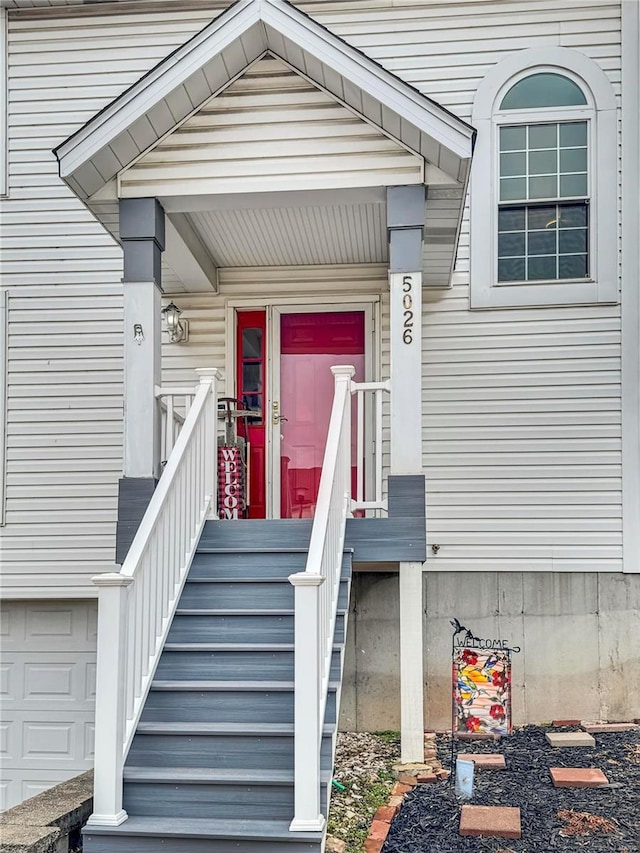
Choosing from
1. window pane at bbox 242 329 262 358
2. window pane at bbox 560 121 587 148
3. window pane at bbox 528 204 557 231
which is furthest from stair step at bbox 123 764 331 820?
window pane at bbox 560 121 587 148

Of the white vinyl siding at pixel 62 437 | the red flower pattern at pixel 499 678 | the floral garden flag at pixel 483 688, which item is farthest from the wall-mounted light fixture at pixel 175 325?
the red flower pattern at pixel 499 678

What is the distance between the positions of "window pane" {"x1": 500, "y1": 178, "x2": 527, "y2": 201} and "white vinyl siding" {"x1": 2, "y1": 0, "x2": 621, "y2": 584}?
0.42 metres

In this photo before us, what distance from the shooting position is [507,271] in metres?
6.90

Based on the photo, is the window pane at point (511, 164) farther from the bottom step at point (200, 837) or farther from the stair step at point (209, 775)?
the bottom step at point (200, 837)

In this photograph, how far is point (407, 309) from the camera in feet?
16.9

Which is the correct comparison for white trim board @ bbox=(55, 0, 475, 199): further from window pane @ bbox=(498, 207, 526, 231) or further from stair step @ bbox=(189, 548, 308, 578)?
stair step @ bbox=(189, 548, 308, 578)

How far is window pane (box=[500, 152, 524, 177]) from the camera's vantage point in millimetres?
6949

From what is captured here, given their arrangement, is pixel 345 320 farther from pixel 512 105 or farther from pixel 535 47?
pixel 535 47

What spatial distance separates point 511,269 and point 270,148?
8.28ft

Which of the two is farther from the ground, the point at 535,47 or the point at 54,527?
the point at 535,47

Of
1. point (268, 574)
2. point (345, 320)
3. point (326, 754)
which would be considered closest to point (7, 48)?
point (345, 320)

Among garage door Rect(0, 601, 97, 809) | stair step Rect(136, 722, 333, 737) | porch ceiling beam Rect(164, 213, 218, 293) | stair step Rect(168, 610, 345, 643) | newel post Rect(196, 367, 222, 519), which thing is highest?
porch ceiling beam Rect(164, 213, 218, 293)

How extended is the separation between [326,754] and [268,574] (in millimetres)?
1222

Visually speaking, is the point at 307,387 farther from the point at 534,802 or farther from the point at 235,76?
the point at 534,802
